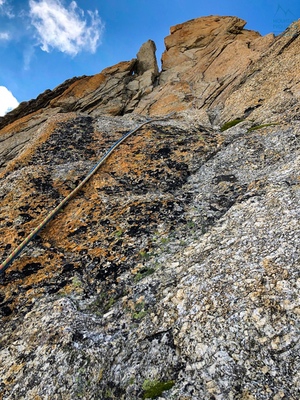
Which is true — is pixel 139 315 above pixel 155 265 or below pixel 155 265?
below

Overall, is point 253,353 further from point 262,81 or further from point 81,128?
point 262,81

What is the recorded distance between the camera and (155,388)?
23.8ft

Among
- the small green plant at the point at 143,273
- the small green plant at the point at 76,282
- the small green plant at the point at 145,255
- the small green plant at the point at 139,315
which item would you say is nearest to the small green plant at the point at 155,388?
the small green plant at the point at 139,315

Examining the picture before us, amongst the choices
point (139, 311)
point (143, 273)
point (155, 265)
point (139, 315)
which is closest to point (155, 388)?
point (139, 315)

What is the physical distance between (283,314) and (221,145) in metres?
15.5

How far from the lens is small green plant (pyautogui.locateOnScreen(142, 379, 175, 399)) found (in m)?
7.13

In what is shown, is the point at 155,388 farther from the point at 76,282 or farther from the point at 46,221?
the point at 46,221

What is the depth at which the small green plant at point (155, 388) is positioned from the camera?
7.13 metres

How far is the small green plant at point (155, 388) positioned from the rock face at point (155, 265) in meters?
0.03

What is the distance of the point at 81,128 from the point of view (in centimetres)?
2536

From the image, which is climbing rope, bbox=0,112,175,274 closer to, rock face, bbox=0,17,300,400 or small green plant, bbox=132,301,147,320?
rock face, bbox=0,17,300,400

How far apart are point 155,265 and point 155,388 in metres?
5.09

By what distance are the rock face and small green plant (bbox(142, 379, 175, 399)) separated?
0.10 feet

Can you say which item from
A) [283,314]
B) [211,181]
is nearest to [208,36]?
[211,181]
